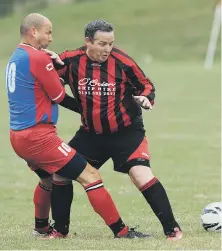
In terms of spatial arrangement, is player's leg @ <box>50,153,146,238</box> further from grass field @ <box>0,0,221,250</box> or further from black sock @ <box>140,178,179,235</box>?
black sock @ <box>140,178,179,235</box>

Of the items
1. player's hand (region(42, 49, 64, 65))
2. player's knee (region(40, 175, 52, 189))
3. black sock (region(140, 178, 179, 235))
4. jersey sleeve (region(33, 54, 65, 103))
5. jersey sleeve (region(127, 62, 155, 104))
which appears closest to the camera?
jersey sleeve (region(33, 54, 65, 103))

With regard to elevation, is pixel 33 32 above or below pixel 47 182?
above

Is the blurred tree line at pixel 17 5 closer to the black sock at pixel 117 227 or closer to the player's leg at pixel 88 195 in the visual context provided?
the player's leg at pixel 88 195

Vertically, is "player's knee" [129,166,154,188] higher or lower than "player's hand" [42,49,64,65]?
lower

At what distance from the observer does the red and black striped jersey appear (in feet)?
27.1

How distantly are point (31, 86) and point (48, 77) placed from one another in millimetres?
177

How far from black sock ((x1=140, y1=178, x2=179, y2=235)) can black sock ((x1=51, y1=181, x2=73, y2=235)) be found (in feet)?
2.43

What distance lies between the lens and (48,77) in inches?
308

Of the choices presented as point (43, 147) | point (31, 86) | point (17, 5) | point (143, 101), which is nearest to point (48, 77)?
point (31, 86)

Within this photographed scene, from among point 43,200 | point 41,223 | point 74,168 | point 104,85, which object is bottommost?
point 41,223

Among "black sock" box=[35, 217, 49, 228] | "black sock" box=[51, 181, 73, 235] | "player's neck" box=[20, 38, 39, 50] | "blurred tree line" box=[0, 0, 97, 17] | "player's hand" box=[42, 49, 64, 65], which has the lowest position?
"blurred tree line" box=[0, 0, 97, 17]

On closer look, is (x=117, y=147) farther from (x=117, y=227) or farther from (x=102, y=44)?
(x=102, y=44)

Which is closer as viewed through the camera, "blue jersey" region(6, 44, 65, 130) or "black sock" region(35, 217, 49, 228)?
"blue jersey" region(6, 44, 65, 130)

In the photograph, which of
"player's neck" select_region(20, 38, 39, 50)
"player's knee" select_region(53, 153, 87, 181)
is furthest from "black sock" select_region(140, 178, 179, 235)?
"player's neck" select_region(20, 38, 39, 50)
